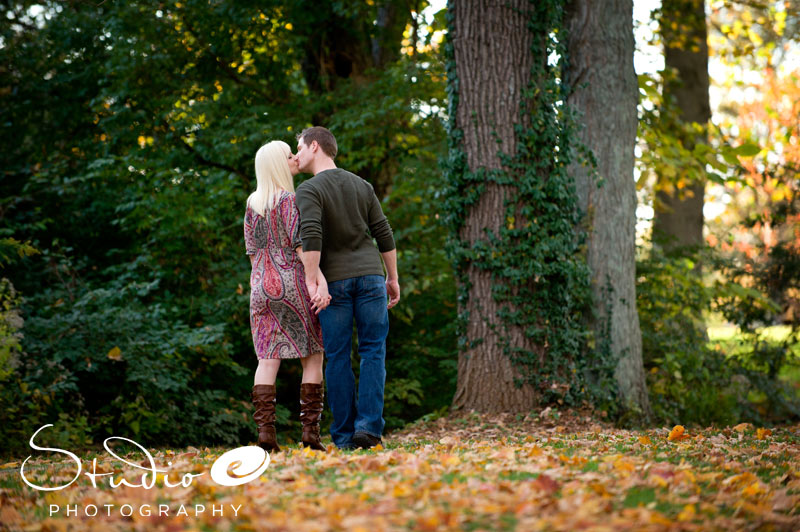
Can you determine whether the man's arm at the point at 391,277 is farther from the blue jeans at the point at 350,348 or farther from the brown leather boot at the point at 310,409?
the brown leather boot at the point at 310,409

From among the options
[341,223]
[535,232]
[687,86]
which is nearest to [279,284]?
[341,223]

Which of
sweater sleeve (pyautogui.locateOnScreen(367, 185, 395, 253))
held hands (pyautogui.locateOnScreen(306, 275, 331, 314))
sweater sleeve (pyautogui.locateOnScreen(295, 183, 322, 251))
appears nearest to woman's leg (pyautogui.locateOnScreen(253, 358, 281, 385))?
held hands (pyautogui.locateOnScreen(306, 275, 331, 314))

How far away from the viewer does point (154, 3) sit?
1085 cm

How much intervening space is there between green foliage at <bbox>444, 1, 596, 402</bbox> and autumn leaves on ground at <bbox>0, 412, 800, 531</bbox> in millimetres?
2736

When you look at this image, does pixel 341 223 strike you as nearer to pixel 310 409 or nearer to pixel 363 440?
pixel 310 409

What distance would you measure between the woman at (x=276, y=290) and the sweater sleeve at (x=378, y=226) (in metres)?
0.58

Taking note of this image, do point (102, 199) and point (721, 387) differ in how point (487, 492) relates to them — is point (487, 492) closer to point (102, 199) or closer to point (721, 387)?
point (721, 387)

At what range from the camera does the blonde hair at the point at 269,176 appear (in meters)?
5.25

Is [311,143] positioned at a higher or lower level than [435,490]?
higher

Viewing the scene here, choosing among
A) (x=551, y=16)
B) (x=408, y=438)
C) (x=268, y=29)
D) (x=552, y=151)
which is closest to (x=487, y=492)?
(x=408, y=438)

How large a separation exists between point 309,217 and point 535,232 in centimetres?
315

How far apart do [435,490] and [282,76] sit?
9016 mm

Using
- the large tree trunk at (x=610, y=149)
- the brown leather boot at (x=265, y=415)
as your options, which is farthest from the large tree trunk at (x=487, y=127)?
the brown leather boot at (x=265, y=415)

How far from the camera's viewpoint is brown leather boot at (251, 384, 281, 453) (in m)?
5.20
